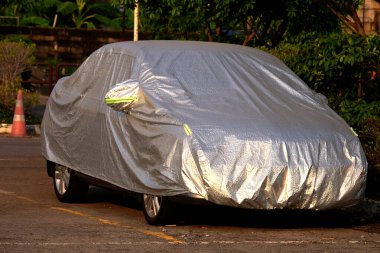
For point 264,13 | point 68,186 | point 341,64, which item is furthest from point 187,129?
point 264,13

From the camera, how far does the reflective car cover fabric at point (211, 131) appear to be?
35.7ft

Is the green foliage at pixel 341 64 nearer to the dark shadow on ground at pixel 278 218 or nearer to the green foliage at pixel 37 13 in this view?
the dark shadow on ground at pixel 278 218

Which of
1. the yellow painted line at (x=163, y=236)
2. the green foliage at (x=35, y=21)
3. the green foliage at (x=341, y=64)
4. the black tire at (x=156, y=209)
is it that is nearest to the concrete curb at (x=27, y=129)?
the green foliage at (x=341, y=64)

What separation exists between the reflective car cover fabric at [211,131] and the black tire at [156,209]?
0.36 feet

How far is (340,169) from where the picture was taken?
11.2 metres

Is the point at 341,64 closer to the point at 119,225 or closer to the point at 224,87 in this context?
the point at 224,87

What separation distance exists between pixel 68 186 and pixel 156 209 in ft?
7.32

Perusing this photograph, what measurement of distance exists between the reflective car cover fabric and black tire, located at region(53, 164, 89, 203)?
0.19 meters

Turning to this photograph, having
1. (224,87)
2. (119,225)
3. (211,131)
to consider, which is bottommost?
(119,225)

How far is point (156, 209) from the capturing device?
11273mm

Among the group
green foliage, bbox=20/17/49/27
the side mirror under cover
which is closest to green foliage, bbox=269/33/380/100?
the side mirror under cover

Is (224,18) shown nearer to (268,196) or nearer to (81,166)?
(81,166)

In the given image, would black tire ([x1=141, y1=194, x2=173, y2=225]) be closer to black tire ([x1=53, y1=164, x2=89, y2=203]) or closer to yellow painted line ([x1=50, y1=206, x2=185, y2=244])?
yellow painted line ([x1=50, y1=206, x2=185, y2=244])

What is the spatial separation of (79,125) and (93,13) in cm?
4609
